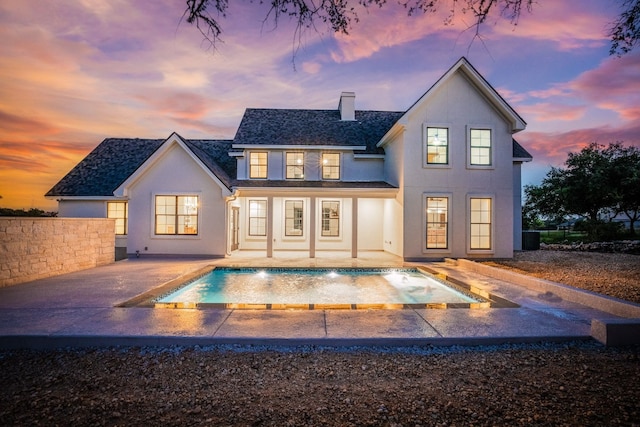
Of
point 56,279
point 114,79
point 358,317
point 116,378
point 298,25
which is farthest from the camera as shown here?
point 114,79

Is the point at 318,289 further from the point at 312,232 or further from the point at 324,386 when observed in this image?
the point at 324,386

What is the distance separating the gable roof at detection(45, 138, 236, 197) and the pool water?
5417 millimetres

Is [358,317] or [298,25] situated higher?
[298,25]

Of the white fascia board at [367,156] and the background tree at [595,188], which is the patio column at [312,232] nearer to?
the white fascia board at [367,156]

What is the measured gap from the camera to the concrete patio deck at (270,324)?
15.3ft

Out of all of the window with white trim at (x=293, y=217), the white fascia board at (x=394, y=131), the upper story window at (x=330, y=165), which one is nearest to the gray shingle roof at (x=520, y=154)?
the white fascia board at (x=394, y=131)

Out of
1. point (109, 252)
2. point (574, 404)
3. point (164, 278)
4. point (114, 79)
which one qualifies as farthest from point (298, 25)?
point (114, 79)

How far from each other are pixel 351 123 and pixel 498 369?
1608 centimetres

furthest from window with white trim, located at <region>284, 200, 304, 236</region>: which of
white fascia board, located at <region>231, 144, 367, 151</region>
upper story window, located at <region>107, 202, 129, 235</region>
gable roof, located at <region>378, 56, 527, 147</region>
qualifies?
upper story window, located at <region>107, 202, 129, 235</region>

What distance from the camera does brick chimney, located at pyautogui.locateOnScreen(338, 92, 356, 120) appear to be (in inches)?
736

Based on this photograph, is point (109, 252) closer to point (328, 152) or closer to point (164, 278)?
point (164, 278)

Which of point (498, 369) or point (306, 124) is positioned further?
point (306, 124)

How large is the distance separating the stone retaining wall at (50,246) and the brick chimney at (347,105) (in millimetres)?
12749

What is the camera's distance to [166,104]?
2008 centimetres
